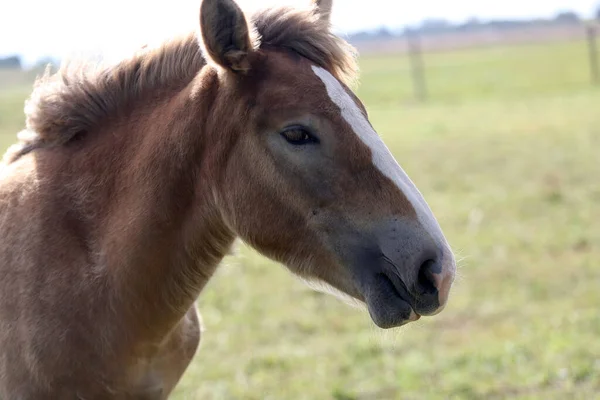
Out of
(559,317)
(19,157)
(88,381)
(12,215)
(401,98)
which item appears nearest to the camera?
(88,381)

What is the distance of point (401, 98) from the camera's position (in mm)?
26891

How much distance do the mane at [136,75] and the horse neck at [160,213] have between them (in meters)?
0.13

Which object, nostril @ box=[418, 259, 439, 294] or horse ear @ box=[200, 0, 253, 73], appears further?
horse ear @ box=[200, 0, 253, 73]

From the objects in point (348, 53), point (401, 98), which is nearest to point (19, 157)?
point (348, 53)

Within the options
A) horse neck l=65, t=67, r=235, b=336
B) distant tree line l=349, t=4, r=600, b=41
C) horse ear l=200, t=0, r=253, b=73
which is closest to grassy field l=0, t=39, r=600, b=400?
horse neck l=65, t=67, r=235, b=336

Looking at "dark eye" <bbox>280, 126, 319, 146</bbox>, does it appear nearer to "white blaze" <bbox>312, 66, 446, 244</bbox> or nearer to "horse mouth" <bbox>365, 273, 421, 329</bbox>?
"white blaze" <bbox>312, 66, 446, 244</bbox>

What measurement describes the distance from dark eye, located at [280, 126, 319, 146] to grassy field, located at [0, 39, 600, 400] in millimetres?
793

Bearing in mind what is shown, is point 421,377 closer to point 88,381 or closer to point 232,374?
point 232,374

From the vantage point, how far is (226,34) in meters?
2.58

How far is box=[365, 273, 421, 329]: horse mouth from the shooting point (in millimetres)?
2426

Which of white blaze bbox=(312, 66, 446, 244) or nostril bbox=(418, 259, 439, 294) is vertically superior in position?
white blaze bbox=(312, 66, 446, 244)

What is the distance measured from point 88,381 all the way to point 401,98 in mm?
24908

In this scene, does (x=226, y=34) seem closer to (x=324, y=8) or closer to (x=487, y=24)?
(x=324, y=8)

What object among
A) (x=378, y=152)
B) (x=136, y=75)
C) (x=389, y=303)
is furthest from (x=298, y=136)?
(x=136, y=75)
